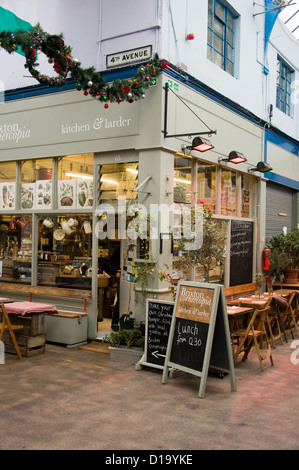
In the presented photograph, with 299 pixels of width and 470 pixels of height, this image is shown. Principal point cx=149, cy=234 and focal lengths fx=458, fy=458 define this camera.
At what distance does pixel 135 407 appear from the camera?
17.3 ft

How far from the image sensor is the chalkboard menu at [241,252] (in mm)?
10531

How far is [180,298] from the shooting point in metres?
6.33

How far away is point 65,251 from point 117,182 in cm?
174

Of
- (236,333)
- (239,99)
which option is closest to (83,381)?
(236,333)

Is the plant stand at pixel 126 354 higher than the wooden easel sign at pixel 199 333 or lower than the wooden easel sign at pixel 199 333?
lower

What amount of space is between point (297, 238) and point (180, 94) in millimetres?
5638

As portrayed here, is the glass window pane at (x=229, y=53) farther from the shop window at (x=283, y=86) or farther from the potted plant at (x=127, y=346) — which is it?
the potted plant at (x=127, y=346)

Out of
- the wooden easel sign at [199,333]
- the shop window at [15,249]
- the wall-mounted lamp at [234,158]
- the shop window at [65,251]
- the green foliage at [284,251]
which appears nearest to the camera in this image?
the wooden easel sign at [199,333]

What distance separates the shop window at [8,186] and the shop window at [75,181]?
132 centimetres

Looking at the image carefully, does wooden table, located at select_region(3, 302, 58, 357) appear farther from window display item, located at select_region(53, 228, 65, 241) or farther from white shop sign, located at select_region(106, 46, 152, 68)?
white shop sign, located at select_region(106, 46, 152, 68)

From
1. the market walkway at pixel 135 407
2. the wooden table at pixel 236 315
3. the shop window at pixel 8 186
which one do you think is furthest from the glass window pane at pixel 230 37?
the market walkway at pixel 135 407

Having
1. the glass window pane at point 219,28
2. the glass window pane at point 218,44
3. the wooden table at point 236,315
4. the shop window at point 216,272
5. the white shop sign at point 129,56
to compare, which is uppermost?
the glass window pane at point 219,28

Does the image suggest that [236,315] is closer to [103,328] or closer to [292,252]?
[103,328]
